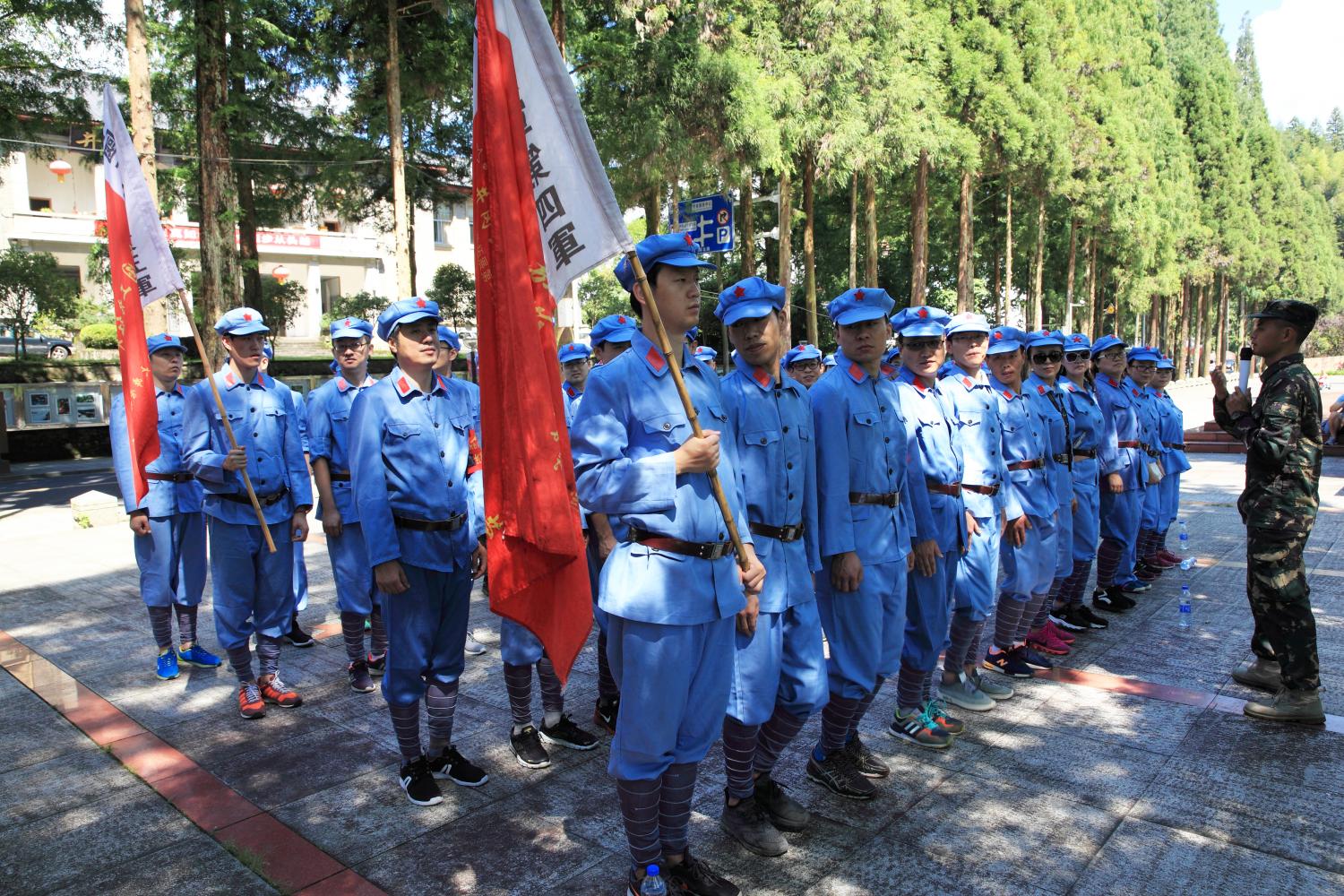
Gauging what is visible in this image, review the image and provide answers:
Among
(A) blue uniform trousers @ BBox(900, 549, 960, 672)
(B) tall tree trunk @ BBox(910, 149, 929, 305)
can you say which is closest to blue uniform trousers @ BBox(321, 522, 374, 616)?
(A) blue uniform trousers @ BBox(900, 549, 960, 672)

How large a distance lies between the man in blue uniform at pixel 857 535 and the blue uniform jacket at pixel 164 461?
4.22 metres

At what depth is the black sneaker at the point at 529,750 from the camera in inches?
177

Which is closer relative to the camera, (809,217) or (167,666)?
(167,666)

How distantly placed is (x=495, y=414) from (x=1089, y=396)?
205 inches

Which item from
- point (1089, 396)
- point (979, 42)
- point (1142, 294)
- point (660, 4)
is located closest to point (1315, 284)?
point (1142, 294)

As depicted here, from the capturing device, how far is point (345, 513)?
6.01 m

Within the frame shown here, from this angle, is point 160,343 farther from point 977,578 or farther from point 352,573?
point 977,578

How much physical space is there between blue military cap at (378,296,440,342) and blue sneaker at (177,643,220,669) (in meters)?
3.16

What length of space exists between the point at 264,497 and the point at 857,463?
356cm

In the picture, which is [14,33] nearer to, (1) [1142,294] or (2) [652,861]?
Answer: (2) [652,861]

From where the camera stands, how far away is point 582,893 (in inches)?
132

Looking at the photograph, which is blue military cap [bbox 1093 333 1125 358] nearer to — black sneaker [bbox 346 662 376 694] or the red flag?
the red flag

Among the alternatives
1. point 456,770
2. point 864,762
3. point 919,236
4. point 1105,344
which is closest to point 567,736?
point 456,770

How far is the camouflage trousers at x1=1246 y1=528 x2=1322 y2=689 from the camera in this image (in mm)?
4781
